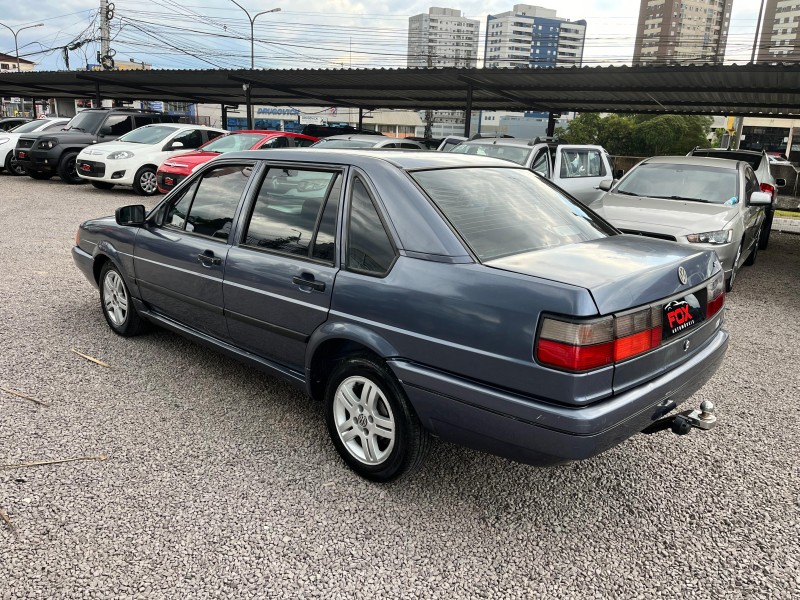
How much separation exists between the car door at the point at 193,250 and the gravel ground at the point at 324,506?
55 centimetres

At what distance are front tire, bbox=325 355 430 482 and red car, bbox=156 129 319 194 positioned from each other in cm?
1034

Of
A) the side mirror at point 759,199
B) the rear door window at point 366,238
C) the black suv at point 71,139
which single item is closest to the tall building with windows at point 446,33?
the black suv at point 71,139

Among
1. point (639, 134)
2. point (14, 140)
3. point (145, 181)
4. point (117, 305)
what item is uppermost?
point (639, 134)

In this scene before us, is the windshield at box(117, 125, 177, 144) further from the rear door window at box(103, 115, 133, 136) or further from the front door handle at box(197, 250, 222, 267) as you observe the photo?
the front door handle at box(197, 250, 222, 267)

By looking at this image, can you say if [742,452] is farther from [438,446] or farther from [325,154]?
[325,154]

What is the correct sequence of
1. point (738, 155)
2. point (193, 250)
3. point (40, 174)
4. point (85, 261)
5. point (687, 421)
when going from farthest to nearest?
point (40, 174), point (738, 155), point (85, 261), point (193, 250), point (687, 421)

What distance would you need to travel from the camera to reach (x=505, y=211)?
323 cm

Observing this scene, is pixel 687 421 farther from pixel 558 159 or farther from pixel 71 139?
pixel 71 139

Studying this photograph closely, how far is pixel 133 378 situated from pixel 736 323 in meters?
5.52

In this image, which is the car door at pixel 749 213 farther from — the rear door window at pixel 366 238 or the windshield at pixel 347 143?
the windshield at pixel 347 143

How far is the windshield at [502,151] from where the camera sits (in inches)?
406

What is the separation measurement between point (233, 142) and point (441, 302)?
12.3 meters

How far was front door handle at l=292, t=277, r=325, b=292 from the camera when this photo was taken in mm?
3125

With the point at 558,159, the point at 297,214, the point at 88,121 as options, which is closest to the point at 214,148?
the point at 88,121
